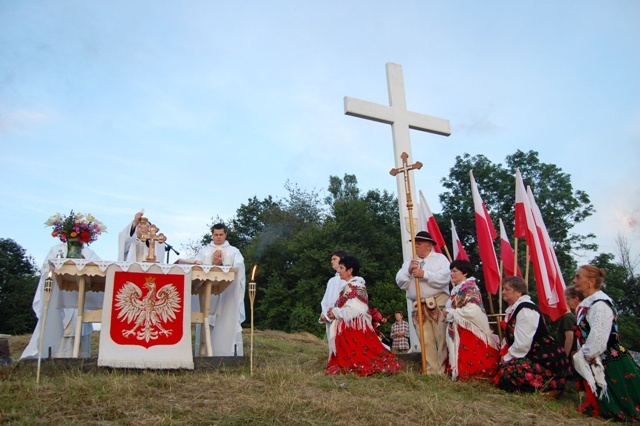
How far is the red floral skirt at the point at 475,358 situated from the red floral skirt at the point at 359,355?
78 centimetres

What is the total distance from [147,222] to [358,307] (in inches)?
118

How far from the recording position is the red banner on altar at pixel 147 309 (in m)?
5.69

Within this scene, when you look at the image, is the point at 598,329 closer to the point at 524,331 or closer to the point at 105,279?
the point at 524,331

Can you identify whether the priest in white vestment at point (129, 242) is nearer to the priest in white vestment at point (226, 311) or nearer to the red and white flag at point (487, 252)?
the priest in white vestment at point (226, 311)

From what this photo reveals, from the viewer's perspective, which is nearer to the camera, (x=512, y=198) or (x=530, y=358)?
(x=530, y=358)

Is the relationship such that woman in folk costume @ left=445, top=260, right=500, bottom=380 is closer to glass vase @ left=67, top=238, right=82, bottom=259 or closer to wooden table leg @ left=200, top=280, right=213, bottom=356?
wooden table leg @ left=200, top=280, right=213, bottom=356

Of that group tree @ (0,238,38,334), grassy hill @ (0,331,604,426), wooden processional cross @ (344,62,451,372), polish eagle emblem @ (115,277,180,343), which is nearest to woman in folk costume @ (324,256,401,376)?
grassy hill @ (0,331,604,426)

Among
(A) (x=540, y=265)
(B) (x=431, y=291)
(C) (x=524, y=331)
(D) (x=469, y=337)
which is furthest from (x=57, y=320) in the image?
(A) (x=540, y=265)

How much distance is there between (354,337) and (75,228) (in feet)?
12.3

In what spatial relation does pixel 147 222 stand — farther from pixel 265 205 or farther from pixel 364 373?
pixel 265 205

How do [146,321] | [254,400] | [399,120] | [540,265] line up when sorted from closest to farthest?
[254,400], [146,321], [540,265], [399,120]

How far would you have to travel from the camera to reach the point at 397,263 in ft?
93.7

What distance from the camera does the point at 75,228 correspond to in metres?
6.58

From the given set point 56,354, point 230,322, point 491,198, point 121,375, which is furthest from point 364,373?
point 491,198
